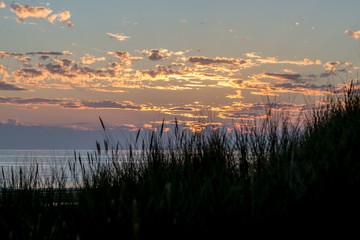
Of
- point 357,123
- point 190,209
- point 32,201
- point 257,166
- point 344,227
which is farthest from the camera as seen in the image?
point 257,166

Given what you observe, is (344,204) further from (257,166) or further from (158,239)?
(257,166)

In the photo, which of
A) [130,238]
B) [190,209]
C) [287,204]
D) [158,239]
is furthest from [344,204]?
[130,238]

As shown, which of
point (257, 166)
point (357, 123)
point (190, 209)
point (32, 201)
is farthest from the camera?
point (257, 166)

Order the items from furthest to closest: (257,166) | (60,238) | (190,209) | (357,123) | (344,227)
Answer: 1. (257,166)
2. (357,123)
3. (60,238)
4. (190,209)
5. (344,227)

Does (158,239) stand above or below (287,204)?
below

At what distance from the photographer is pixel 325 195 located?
340 centimetres

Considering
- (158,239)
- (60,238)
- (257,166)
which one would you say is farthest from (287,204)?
(257,166)

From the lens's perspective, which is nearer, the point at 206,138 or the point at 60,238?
the point at 60,238

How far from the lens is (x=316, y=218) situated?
10.7 ft

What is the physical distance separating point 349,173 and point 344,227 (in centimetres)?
56

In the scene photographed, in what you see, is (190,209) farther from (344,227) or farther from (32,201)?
(32,201)

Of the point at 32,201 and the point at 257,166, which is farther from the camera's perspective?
the point at 257,166

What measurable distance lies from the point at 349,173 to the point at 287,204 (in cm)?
72

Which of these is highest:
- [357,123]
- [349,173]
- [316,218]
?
[357,123]
